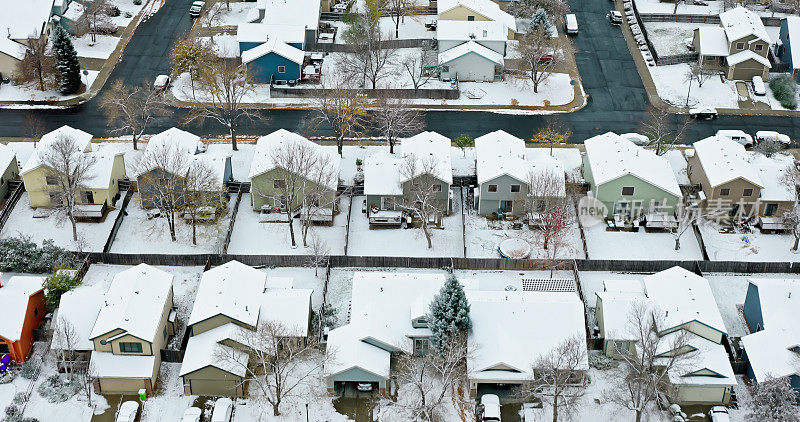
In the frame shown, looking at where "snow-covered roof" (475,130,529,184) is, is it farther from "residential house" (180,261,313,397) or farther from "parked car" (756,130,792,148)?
"parked car" (756,130,792,148)

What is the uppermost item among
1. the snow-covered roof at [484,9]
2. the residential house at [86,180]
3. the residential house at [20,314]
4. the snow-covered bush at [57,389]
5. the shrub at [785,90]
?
the snow-covered roof at [484,9]

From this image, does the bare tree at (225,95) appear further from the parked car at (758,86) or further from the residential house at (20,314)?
the parked car at (758,86)

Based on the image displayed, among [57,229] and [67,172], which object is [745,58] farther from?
[57,229]

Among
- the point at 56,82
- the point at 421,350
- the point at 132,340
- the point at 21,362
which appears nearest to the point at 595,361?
the point at 421,350

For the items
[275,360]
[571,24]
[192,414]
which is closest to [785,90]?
[571,24]

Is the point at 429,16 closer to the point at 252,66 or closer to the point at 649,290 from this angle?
the point at 252,66

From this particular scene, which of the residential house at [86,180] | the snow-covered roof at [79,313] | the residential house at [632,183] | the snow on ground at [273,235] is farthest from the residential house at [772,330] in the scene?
the residential house at [86,180]
